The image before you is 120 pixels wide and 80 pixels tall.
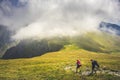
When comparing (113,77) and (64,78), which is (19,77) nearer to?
(64,78)

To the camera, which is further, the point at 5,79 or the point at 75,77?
the point at 5,79

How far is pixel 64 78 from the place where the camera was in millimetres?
66312

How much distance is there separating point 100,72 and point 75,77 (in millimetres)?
8407

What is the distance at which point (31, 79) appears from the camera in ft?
221

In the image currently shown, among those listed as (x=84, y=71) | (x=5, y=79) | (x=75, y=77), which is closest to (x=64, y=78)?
(x=75, y=77)

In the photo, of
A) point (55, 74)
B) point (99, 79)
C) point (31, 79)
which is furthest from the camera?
point (55, 74)

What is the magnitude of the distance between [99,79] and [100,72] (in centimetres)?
718

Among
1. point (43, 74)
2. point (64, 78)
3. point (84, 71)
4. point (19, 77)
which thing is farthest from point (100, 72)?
point (19, 77)

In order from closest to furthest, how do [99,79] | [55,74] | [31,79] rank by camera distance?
[99,79]
[31,79]
[55,74]

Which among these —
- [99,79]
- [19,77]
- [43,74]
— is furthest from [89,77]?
[19,77]

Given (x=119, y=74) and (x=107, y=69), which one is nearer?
(x=119, y=74)

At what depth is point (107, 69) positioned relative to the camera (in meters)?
75.8

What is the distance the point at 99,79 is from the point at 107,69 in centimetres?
1321

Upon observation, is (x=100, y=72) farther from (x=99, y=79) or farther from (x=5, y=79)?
(x=5, y=79)
